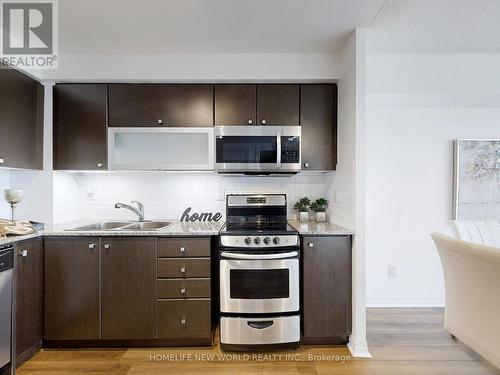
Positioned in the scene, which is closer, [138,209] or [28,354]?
[28,354]

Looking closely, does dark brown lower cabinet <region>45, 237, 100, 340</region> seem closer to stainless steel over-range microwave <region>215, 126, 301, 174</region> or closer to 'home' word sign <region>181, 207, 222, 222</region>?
'home' word sign <region>181, 207, 222, 222</region>

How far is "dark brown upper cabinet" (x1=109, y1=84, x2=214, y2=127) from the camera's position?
108 inches

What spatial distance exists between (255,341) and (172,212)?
1.48 metres

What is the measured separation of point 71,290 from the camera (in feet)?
7.66

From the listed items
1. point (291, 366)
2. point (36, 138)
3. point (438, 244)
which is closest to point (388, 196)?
point (438, 244)

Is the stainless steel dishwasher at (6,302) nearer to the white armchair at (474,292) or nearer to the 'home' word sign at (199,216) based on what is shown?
the 'home' word sign at (199,216)

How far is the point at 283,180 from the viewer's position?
122 inches

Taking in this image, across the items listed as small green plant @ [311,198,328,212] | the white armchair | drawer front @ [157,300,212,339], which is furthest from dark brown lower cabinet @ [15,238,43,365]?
the white armchair

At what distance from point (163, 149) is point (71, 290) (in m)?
1.37

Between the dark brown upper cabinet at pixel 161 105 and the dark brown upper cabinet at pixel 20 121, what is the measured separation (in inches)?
24.4

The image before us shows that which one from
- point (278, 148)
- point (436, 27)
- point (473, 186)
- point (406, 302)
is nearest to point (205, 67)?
point (278, 148)

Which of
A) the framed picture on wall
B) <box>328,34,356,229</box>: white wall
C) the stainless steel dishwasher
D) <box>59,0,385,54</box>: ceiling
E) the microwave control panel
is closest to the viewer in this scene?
the stainless steel dishwasher

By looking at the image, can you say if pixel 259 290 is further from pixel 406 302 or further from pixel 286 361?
pixel 406 302

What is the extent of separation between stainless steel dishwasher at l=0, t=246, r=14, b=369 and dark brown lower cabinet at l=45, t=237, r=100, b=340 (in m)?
0.34
